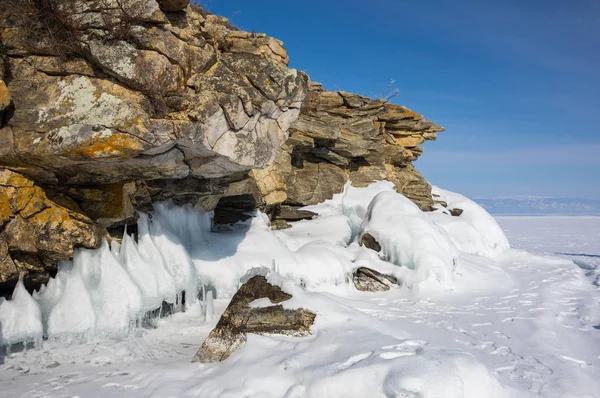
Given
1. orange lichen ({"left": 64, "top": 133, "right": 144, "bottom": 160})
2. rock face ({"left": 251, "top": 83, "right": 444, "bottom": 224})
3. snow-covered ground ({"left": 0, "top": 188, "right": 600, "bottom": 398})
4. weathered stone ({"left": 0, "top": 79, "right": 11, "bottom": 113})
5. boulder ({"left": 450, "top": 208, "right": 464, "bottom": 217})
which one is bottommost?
snow-covered ground ({"left": 0, "top": 188, "right": 600, "bottom": 398})

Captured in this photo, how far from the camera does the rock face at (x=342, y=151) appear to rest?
1577 centimetres

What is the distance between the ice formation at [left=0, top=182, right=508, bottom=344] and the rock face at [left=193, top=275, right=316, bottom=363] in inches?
96.0

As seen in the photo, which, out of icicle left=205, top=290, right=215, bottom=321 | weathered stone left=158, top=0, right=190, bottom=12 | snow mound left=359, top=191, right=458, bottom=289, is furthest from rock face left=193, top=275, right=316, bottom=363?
snow mound left=359, top=191, right=458, bottom=289

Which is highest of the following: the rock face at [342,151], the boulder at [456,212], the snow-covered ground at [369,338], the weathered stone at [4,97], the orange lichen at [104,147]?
the rock face at [342,151]

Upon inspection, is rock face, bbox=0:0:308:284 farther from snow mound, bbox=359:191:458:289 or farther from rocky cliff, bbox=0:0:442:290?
snow mound, bbox=359:191:458:289

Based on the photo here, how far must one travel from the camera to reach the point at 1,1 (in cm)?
717

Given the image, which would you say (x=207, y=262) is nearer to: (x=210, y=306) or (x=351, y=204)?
(x=210, y=306)

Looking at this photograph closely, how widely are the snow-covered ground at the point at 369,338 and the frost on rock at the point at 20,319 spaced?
29 centimetres

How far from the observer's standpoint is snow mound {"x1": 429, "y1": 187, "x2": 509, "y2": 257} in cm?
1911

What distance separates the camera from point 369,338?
653 cm

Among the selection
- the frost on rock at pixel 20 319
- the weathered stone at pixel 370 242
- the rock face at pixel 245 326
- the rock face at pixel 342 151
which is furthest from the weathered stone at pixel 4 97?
the weathered stone at pixel 370 242

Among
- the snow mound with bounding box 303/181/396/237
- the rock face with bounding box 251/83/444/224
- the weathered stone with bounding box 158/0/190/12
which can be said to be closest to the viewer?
the weathered stone with bounding box 158/0/190/12

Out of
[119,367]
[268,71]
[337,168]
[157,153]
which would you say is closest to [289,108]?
[268,71]

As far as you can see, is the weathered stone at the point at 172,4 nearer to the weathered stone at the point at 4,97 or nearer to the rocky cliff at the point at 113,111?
the rocky cliff at the point at 113,111
